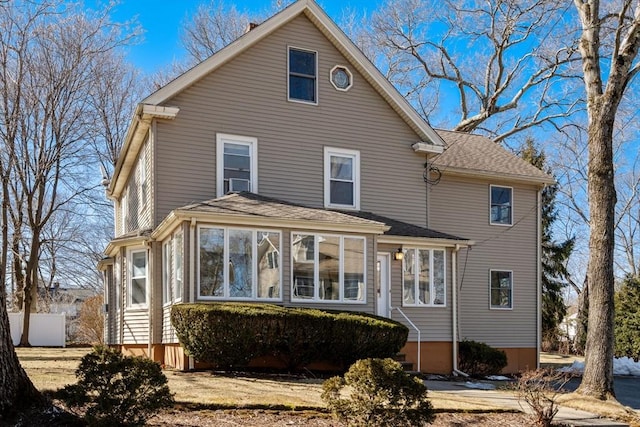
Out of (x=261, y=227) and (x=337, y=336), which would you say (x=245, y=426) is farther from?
(x=261, y=227)

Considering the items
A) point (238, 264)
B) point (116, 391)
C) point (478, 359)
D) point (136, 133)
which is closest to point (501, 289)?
point (478, 359)

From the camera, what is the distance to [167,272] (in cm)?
1408

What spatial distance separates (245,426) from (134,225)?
10785 mm

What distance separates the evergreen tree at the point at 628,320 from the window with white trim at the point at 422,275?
7.91 m

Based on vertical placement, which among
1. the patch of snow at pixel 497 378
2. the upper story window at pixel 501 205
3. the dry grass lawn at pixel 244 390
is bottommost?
the patch of snow at pixel 497 378

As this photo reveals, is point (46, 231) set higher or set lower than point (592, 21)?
lower

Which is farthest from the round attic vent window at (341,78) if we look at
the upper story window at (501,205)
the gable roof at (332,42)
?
the upper story window at (501,205)

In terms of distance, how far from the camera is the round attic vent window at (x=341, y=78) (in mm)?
16281

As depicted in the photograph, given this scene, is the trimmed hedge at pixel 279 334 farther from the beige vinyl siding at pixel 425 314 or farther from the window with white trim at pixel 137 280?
the window with white trim at pixel 137 280

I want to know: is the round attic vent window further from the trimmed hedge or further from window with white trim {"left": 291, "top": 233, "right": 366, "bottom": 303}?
the trimmed hedge

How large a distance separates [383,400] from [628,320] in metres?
15.5

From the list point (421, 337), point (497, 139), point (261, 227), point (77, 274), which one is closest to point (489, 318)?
point (421, 337)

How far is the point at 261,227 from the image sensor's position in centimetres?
1302

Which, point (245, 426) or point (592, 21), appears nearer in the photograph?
point (245, 426)
